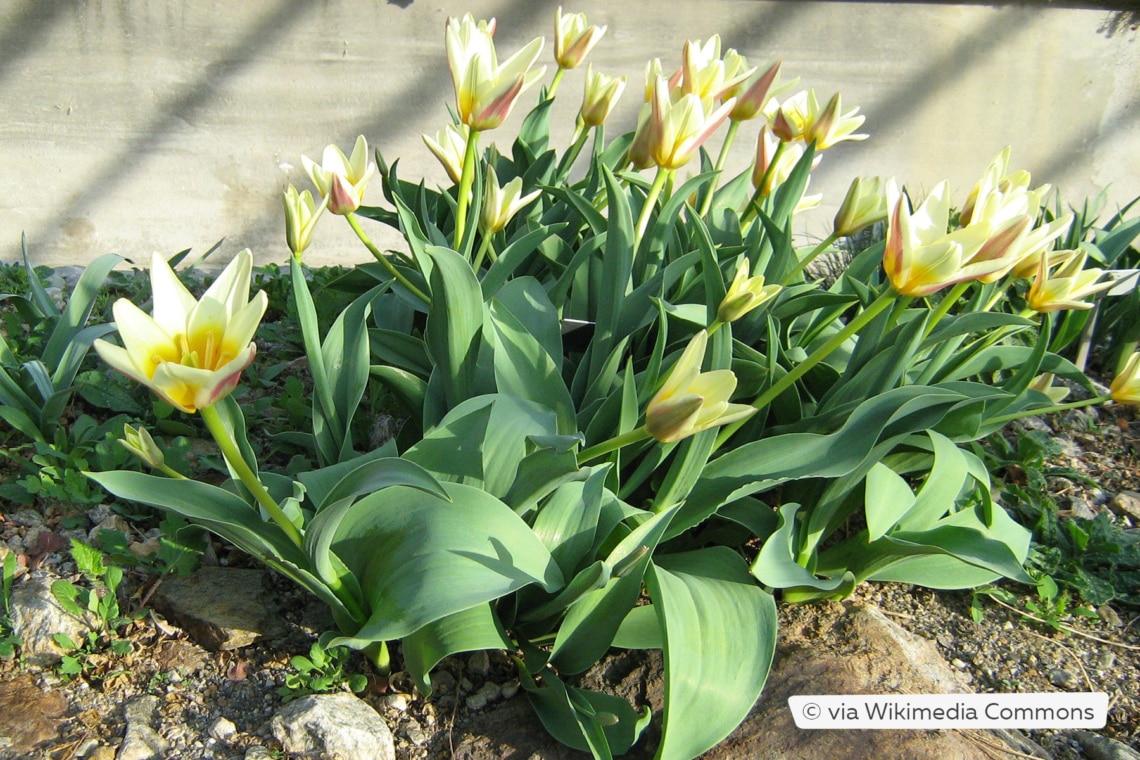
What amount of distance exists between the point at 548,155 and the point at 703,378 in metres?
1.22

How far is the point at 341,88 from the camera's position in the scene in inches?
125

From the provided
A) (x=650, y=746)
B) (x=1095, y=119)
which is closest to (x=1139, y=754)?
(x=650, y=746)

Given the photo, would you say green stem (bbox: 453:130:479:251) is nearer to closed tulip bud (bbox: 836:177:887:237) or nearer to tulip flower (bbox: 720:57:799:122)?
tulip flower (bbox: 720:57:799:122)

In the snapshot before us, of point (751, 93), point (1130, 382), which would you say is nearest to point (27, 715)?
point (751, 93)

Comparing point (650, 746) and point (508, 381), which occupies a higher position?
point (508, 381)

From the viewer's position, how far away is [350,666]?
1383 millimetres

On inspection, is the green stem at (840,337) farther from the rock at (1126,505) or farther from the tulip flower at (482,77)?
the rock at (1126,505)

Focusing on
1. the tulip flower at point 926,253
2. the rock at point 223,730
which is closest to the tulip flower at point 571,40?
the tulip flower at point 926,253

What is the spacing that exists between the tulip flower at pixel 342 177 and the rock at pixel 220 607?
0.67 metres

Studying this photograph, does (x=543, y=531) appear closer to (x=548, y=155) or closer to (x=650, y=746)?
(x=650, y=746)

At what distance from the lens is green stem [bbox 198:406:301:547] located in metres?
0.90

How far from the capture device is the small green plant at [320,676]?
1.30 m

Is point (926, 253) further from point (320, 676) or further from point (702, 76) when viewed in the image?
point (320, 676)

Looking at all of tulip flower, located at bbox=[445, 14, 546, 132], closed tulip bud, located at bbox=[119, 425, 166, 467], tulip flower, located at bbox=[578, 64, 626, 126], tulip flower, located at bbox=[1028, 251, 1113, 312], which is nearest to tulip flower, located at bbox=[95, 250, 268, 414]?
closed tulip bud, located at bbox=[119, 425, 166, 467]
